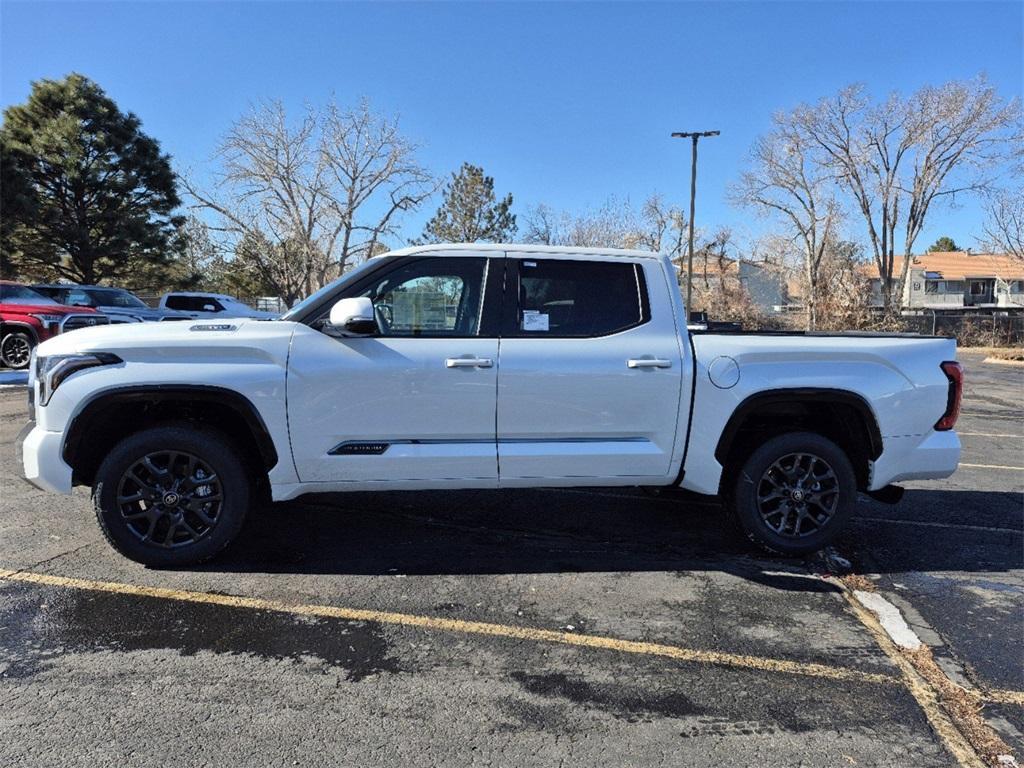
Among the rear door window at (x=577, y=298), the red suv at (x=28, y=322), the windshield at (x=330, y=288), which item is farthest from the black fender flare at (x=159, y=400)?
the red suv at (x=28, y=322)

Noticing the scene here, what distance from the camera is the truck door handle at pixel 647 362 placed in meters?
3.90

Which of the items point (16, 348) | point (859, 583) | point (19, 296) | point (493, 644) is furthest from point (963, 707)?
point (19, 296)

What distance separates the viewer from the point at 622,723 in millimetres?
2562

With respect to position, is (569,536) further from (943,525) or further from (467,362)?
(943,525)

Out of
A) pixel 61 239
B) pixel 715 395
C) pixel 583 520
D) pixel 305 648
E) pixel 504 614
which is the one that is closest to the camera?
pixel 305 648

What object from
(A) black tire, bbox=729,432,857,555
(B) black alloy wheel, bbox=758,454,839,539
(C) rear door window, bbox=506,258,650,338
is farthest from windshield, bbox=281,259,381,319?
(B) black alloy wheel, bbox=758,454,839,539

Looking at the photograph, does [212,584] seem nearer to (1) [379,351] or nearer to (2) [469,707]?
(1) [379,351]

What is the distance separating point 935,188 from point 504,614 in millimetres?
45842

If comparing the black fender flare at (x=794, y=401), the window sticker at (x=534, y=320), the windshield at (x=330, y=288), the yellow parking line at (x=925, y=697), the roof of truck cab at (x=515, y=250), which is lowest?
the yellow parking line at (x=925, y=697)

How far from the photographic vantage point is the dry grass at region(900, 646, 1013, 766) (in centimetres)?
243

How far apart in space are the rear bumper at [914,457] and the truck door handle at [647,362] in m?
1.56

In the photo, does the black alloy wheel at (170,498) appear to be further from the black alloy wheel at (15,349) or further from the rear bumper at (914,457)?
the black alloy wheel at (15,349)

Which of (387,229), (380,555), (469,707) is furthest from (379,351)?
(387,229)

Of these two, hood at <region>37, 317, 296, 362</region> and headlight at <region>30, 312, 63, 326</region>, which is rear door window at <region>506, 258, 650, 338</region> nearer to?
hood at <region>37, 317, 296, 362</region>
